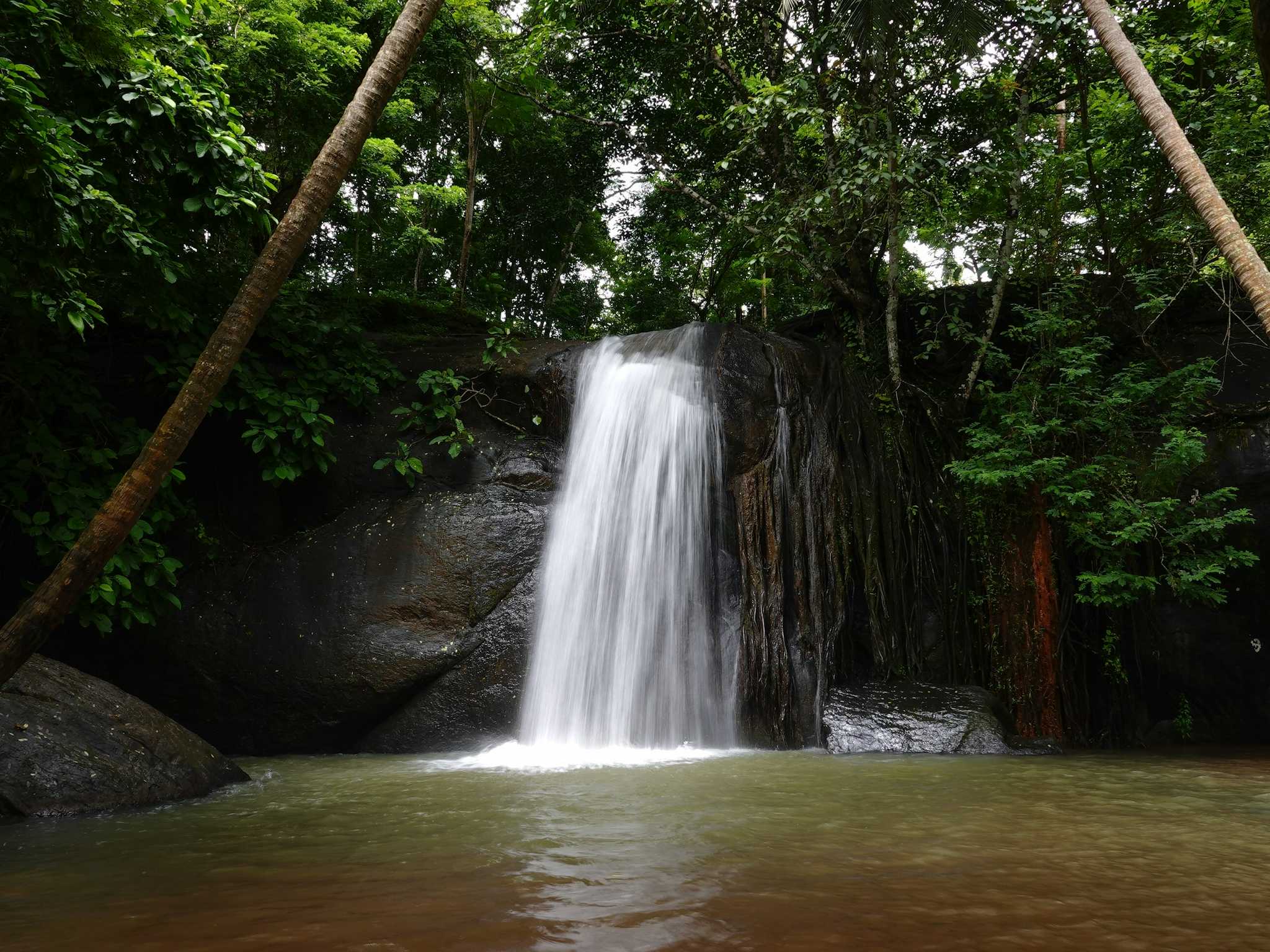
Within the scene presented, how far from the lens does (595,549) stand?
26.8ft

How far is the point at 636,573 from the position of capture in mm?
8047

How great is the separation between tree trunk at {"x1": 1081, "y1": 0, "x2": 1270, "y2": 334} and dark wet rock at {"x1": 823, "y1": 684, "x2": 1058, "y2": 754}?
3480 mm

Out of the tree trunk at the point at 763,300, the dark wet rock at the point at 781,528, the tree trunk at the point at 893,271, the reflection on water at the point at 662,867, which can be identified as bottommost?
the reflection on water at the point at 662,867

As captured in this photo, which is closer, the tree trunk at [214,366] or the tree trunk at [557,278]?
the tree trunk at [214,366]

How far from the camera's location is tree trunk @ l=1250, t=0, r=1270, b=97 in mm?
2562

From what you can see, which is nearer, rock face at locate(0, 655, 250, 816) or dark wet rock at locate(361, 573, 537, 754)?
rock face at locate(0, 655, 250, 816)

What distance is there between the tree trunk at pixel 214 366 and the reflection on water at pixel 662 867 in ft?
3.27

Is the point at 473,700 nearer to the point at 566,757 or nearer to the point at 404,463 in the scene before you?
the point at 566,757

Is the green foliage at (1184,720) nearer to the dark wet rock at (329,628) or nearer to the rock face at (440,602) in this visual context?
the rock face at (440,602)

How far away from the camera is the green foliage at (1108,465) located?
7906mm

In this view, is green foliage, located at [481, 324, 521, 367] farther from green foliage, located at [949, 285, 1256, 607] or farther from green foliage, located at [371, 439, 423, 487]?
green foliage, located at [949, 285, 1256, 607]

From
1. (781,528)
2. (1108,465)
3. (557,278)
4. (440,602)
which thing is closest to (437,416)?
(440,602)

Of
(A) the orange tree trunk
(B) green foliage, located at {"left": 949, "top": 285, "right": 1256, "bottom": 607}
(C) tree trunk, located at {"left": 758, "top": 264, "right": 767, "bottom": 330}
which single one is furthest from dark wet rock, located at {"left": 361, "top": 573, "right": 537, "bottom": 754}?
(C) tree trunk, located at {"left": 758, "top": 264, "right": 767, "bottom": 330}

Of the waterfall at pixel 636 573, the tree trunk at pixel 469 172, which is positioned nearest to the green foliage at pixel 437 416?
the waterfall at pixel 636 573
